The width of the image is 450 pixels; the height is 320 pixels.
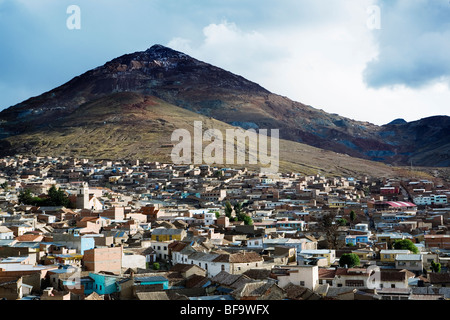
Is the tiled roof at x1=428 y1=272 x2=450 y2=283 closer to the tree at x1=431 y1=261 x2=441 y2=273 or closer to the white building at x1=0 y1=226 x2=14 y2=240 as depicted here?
the tree at x1=431 y1=261 x2=441 y2=273

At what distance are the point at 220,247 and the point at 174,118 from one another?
65.7m

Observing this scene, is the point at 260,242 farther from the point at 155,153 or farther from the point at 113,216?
the point at 155,153

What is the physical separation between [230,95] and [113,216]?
100398mm

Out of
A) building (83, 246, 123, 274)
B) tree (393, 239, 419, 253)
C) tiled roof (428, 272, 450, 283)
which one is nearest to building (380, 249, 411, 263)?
tree (393, 239, 419, 253)

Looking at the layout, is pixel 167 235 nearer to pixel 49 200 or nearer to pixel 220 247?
pixel 220 247

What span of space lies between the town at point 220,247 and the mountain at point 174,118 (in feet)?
89.9

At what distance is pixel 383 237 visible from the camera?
888 inches

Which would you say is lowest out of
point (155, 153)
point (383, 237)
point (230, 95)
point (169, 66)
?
point (383, 237)

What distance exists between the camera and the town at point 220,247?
12.5 meters

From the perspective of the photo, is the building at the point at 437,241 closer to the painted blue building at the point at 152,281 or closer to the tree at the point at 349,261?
the tree at the point at 349,261

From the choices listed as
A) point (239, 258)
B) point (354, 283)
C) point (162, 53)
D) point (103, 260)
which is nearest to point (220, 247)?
point (239, 258)

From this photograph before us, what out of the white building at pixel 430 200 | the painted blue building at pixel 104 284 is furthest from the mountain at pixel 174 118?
the painted blue building at pixel 104 284

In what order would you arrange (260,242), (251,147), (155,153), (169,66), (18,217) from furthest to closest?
(169,66)
(251,147)
(155,153)
(18,217)
(260,242)
